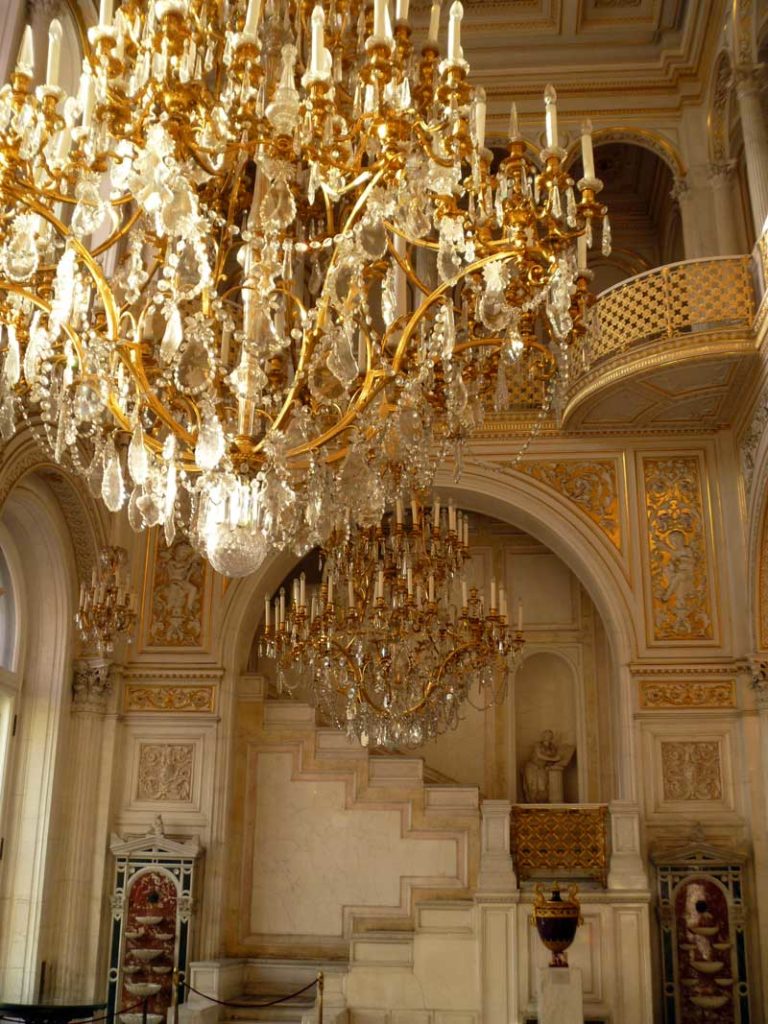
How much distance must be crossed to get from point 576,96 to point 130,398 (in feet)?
24.5

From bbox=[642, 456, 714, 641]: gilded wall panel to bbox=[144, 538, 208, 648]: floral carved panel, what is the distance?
4.34m

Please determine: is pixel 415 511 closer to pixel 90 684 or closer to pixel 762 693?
pixel 762 693

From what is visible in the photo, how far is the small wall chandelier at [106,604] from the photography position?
834 cm

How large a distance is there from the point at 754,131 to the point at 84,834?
8583 mm

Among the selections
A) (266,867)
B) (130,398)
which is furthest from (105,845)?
(130,398)

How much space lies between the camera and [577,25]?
10.7 metres

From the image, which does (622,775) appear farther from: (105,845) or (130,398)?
(130,398)

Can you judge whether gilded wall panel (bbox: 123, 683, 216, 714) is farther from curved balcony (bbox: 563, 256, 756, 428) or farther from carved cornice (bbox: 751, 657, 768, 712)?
carved cornice (bbox: 751, 657, 768, 712)

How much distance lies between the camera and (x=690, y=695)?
9.59 m

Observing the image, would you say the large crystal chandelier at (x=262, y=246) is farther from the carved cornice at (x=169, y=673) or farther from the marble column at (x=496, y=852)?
the carved cornice at (x=169, y=673)

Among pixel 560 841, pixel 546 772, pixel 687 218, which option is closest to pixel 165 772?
pixel 560 841

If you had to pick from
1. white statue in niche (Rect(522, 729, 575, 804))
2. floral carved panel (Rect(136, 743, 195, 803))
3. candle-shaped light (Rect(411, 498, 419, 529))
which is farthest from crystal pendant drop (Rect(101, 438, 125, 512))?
white statue in niche (Rect(522, 729, 575, 804))

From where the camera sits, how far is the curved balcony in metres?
8.73

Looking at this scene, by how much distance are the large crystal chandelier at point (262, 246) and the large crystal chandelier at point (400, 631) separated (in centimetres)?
285
